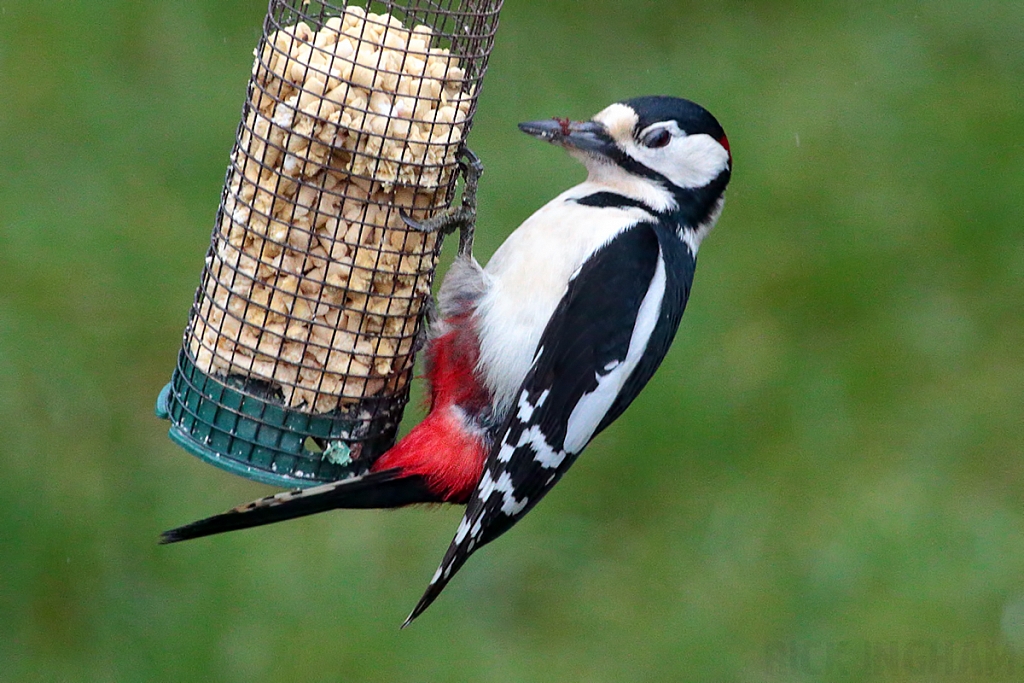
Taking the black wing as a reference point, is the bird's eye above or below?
above

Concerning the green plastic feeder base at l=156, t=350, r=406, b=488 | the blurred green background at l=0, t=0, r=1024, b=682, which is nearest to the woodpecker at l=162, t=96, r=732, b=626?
the green plastic feeder base at l=156, t=350, r=406, b=488

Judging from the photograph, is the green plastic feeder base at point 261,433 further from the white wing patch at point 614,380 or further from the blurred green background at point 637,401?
the blurred green background at point 637,401

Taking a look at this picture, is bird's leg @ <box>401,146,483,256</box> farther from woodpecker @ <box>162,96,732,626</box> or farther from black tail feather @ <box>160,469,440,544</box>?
black tail feather @ <box>160,469,440,544</box>

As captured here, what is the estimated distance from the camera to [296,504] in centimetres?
337

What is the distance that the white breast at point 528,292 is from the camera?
3629 mm

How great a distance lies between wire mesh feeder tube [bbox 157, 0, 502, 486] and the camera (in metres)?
3.32

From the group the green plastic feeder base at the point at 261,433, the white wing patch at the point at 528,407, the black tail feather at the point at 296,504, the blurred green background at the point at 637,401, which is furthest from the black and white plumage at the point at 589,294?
the blurred green background at the point at 637,401

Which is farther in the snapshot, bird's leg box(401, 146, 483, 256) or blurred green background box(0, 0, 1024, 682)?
blurred green background box(0, 0, 1024, 682)

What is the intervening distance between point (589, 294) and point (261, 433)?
33.4 inches

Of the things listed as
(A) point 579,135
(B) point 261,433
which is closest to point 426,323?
(B) point 261,433

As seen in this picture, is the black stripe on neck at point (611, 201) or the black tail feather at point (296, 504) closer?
the black tail feather at point (296, 504)

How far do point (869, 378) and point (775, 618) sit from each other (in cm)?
116

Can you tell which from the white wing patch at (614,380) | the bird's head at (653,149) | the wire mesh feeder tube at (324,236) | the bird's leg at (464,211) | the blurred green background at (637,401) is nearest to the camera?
the wire mesh feeder tube at (324,236)

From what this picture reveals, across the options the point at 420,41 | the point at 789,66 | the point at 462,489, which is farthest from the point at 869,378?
the point at 420,41
